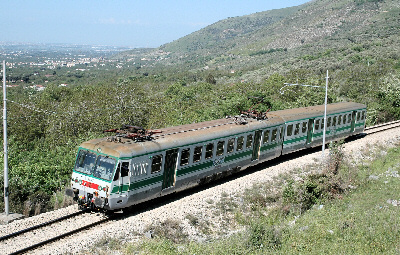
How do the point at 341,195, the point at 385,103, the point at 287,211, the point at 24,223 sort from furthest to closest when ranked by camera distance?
the point at 385,103, the point at 341,195, the point at 287,211, the point at 24,223

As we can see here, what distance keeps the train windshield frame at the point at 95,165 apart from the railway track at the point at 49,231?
5.67 feet

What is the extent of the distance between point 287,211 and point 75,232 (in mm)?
9768

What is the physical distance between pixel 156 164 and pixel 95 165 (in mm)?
2448

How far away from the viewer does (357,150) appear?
30.0 metres

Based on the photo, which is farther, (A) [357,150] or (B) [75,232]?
(A) [357,150]

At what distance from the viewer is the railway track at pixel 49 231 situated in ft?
43.7

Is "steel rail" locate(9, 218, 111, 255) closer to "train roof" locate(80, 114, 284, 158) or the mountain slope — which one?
"train roof" locate(80, 114, 284, 158)

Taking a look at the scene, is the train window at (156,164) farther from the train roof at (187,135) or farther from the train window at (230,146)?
the train window at (230,146)

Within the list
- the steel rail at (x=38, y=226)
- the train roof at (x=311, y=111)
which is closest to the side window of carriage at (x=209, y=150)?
the steel rail at (x=38, y=226)

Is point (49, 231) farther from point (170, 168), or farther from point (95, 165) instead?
point (170, 168)

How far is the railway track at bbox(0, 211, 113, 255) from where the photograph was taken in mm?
13305

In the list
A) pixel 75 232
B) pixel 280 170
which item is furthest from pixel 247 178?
pixel 75 232

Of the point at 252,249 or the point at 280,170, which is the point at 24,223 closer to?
the point at 252,249

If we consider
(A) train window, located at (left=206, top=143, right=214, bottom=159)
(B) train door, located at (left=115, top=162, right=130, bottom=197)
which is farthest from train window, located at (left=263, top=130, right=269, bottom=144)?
(B) train door, located at (left=115, top=162, right=130, bottom=197)
